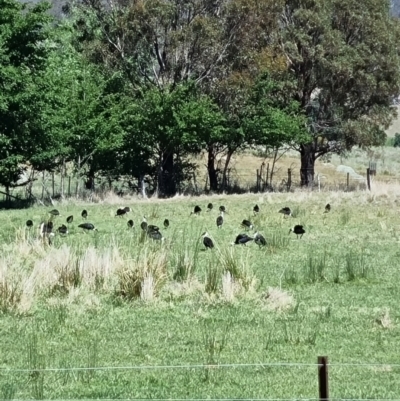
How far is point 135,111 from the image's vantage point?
4056cm

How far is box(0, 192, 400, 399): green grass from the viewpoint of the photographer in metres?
8.74

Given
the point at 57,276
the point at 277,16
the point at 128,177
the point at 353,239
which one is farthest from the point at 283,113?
the point at 57,276

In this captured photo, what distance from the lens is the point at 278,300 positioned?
12.7 m

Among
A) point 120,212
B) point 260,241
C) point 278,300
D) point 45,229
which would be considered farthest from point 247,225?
point 278,300

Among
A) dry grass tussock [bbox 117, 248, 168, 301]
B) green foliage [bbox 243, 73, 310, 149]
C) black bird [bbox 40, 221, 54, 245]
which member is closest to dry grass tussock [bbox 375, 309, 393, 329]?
dry grass tussock [bbox 117, 248, 168, 301]

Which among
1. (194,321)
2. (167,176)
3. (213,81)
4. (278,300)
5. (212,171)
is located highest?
(213,81)

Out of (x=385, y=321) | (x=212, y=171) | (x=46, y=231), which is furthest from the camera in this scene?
(x=212, y=171)

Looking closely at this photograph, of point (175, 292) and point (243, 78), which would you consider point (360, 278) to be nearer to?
point (175, 292)

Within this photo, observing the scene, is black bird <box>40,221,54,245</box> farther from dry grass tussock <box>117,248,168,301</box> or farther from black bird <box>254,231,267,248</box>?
dry grass tussock <box>117,248,168,301</box>

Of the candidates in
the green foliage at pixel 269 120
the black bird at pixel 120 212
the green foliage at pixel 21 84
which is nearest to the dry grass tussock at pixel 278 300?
the black bird at pixel 120 212

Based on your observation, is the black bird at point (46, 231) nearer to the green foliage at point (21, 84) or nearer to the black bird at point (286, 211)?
the black bird at point (286, 211)

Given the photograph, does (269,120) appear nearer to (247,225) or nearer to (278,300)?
(247,225)

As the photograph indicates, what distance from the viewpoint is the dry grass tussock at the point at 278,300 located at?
41.0ft

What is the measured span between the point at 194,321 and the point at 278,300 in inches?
63.4
